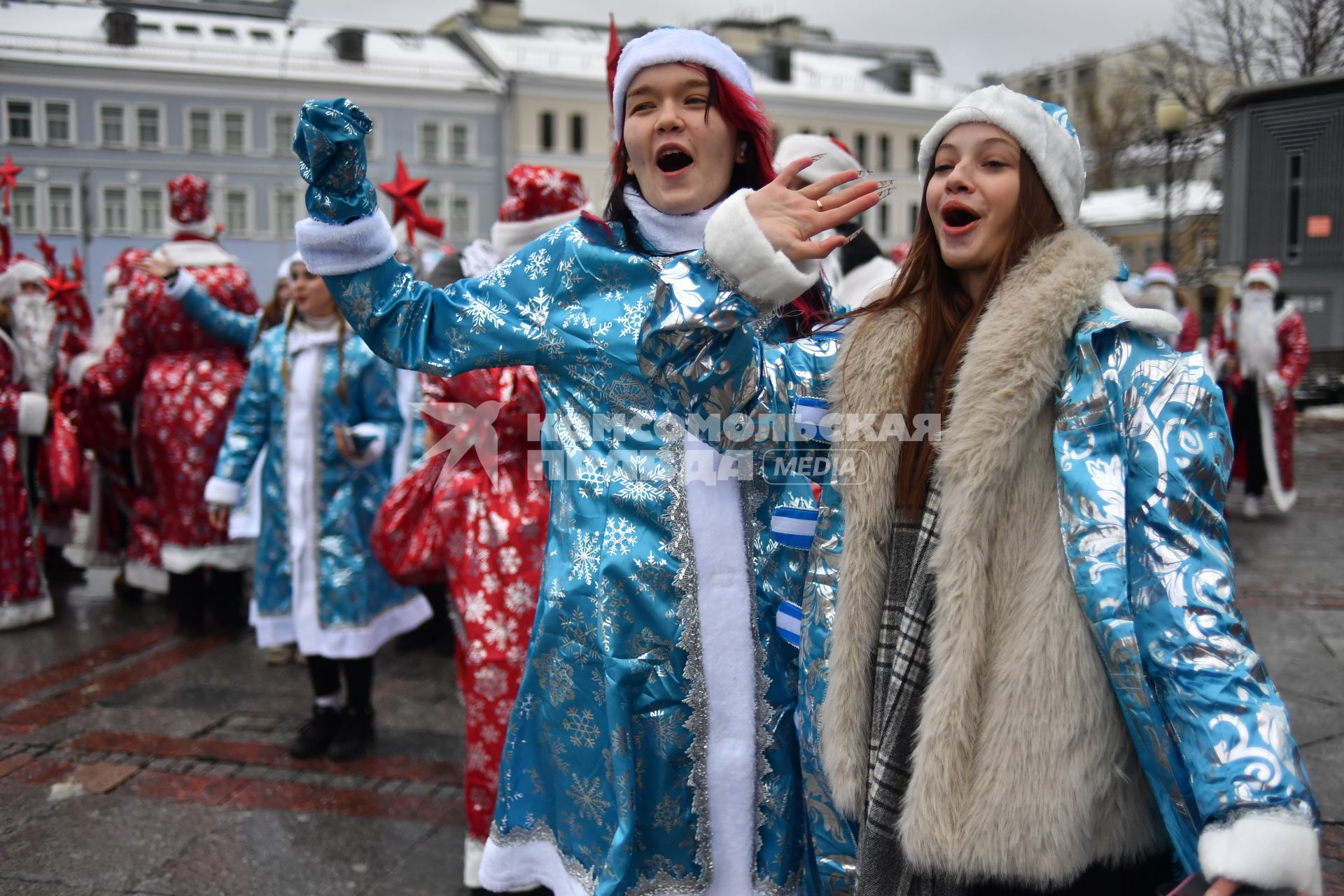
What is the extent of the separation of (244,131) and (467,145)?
7.39 metres

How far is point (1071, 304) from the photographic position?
5.47 feet

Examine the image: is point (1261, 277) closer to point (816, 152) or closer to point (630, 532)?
point (816, 152)

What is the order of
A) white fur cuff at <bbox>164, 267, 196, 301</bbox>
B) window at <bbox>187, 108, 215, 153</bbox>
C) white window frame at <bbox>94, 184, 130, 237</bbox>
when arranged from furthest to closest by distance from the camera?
white window frame at <bbox>94, 184, 130, 237</bbox> → window at <bbox>187, 108, 215, 153</bbox> → white fur cuff at <bbox>164, 267, 196, 301</bbox>

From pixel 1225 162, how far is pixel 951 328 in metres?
16.3

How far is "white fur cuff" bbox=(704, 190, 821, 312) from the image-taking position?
1.73 metres

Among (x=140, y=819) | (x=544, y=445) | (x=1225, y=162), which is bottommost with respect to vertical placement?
(x=140, y=819)

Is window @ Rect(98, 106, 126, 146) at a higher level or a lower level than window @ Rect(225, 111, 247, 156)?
lower

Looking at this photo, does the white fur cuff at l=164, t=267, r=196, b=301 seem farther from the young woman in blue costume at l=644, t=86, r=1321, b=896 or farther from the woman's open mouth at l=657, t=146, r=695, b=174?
the young woman in blue costume at l=644, t=86, r=1321, b=896

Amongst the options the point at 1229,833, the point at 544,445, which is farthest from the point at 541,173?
the point at 1229,833

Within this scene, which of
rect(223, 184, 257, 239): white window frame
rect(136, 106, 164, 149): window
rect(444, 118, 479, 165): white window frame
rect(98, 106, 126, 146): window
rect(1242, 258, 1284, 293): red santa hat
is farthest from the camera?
rect(444, 118, 479, 165): white window frame

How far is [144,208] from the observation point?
118ft

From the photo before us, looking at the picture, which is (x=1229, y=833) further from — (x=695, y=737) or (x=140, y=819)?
(x=140, y=819)

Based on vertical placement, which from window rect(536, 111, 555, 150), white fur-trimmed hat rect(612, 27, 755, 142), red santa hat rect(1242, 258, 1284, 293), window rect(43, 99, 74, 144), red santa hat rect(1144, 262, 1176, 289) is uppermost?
window rect(536, 111, 555, 150)

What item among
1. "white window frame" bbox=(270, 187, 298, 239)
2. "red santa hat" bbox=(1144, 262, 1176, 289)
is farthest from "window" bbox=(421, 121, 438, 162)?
"red santa hat" bbox=(1144, 262, 1176, 289)
